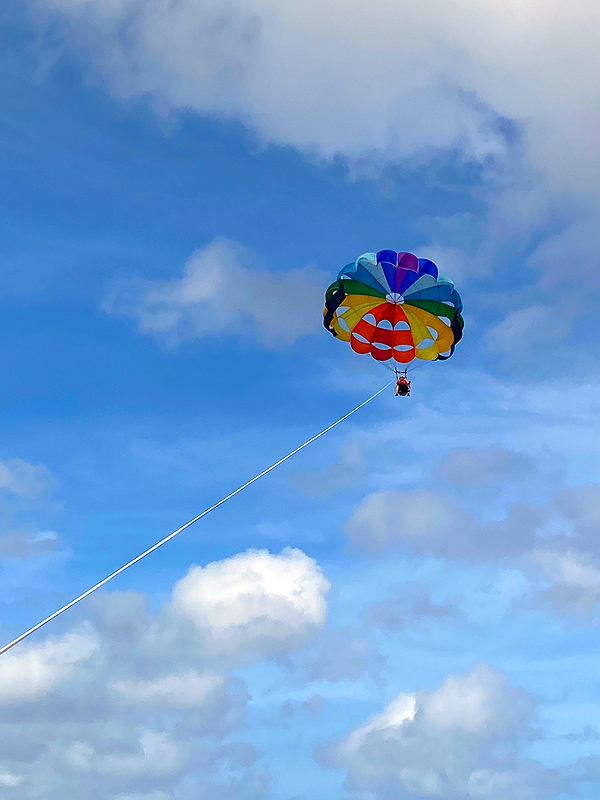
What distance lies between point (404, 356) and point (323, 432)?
40.0 ft

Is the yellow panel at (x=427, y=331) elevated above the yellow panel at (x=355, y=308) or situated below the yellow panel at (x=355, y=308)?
below

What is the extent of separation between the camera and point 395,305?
37.2 metres

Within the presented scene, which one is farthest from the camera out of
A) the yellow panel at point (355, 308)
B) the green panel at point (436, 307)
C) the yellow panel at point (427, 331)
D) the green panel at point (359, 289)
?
the yellow panel at point (355, 308)

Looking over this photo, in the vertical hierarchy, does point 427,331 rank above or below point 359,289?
below

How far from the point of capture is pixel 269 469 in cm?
2261

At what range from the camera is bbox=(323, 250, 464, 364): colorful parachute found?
36.0 metres

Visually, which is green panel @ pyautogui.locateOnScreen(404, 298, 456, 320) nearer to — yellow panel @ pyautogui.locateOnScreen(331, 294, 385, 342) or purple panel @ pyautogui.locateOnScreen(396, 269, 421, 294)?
purple panel @ pyautogui.locateOnScreen(396, 269, 421, 294)

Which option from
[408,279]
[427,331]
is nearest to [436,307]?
[427,331]

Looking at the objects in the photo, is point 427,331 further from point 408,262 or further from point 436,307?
point 408,262

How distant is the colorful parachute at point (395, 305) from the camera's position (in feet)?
118

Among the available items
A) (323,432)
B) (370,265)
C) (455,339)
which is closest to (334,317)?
(370,265)

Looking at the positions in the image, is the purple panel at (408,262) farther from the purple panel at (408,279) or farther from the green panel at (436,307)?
the green panel at (436,307)

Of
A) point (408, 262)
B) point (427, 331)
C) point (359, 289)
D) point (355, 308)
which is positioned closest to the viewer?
point (408, 262)

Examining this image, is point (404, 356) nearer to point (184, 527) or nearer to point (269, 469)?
point (269, 469)
